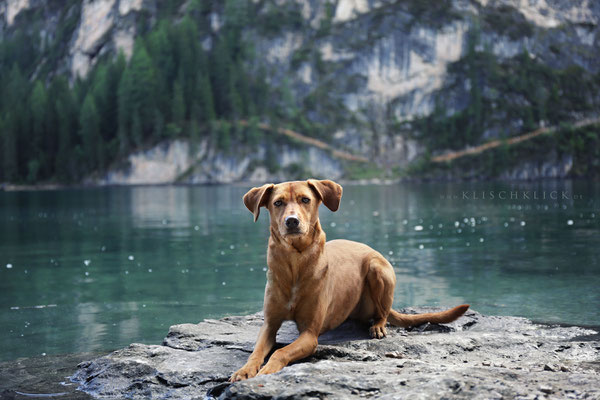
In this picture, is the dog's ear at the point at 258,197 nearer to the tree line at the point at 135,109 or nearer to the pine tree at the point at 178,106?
the tree line at the point at 135,109

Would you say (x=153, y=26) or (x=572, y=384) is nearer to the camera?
(x=572, y=384)

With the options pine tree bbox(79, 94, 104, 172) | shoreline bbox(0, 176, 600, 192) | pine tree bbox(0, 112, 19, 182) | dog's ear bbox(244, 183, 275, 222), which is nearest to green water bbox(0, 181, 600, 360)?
dog's ear bbox(244, 183, 275, 222)

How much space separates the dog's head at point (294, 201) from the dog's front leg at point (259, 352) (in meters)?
1.29

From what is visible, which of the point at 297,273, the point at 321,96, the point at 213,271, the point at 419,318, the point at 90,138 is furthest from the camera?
the point at 321,96

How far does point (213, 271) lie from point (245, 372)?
47.0 ft

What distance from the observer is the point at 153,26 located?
192500mm

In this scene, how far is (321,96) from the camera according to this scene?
176 metres

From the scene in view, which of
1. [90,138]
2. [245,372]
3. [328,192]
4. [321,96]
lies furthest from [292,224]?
[321,96]

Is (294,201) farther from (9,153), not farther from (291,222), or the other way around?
(9,153)

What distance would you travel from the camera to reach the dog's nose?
299 inches

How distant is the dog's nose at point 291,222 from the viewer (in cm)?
760

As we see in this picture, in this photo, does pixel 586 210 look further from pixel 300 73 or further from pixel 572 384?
pixel 300 73

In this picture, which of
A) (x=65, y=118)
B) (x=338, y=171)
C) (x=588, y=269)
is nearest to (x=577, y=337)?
(x=588, y=269)

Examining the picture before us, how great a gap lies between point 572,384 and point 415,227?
3013 cm
